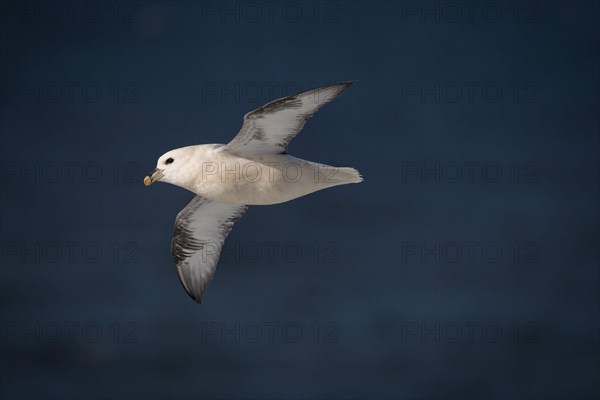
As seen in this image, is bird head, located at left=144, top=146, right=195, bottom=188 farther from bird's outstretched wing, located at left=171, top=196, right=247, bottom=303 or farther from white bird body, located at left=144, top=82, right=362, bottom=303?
bird's outstretched wing, located at left=171, top=196, right=247, bottom=303

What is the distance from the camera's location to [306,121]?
1367cm

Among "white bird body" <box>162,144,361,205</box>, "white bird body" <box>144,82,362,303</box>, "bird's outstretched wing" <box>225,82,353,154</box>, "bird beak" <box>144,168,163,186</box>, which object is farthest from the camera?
"bird beak" <box>144,168,163,186</box>

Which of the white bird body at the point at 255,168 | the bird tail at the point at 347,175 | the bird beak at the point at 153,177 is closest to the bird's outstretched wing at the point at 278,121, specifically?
the white bird body at the point at 255,168

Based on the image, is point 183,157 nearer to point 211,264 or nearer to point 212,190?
point 212,190

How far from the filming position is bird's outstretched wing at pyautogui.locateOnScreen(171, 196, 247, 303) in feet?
53.6

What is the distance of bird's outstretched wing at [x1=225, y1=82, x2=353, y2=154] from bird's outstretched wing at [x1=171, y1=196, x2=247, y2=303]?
2.46 meters

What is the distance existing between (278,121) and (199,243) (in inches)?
153

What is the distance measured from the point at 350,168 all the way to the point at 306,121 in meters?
1.03

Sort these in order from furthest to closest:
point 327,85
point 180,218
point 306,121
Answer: point 180,218
point 306,121
point 327,85

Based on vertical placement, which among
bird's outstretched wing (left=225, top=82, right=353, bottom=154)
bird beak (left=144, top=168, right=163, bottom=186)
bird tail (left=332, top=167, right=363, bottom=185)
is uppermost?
bird's outstretched wing (left=225, top=82, right=353, bottom=154)

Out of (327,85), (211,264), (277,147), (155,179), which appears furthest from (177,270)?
(327,85)

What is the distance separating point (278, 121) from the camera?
13.6 meters

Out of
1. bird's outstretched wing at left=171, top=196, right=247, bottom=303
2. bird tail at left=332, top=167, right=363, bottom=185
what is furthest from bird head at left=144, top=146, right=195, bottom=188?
bird tail at left=332, top=167, right=363, bottom=185

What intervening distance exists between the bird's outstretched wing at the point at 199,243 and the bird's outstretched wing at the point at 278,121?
2.46 metres
